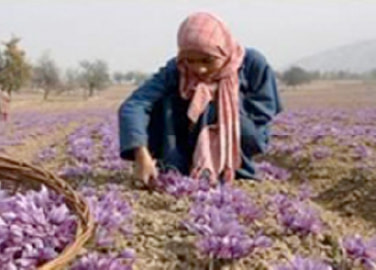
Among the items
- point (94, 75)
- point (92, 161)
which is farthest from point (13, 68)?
point (92, 161)

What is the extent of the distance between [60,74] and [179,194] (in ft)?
264

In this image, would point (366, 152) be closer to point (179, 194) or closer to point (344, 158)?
point (344, 158)

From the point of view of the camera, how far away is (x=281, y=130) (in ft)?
47.6

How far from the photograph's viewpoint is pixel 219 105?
4.89 meters

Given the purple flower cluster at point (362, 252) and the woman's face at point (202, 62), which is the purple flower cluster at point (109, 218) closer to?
the purple flower cluster at point (362, 252)

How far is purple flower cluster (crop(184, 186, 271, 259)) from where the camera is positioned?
293 centimetres

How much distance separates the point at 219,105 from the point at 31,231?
2.53 m

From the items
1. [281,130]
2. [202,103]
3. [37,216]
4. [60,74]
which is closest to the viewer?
[37,216]

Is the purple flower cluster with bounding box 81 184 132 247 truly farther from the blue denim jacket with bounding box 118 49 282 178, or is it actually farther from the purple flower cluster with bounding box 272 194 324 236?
the blue denim jacket with bounding box 118 49 282 178

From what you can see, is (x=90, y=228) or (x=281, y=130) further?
(x=281, y=130)

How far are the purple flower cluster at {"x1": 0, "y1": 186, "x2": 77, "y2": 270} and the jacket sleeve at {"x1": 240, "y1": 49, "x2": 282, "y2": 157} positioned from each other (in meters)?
2.54

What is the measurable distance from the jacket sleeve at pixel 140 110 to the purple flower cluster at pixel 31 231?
1.92m

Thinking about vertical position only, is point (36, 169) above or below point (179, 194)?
above

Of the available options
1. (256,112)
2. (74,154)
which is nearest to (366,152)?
(74,154)
